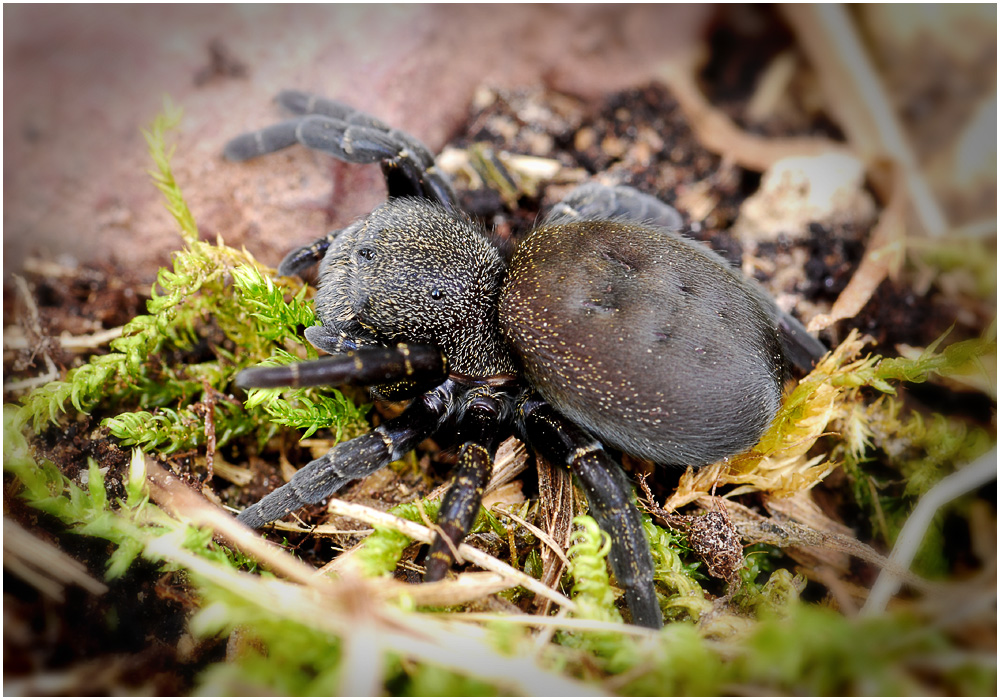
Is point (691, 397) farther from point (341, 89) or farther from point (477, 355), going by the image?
point (341, 89)

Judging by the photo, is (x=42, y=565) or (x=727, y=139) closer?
(x=42, y=565)

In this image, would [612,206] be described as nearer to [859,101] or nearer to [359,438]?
[359,438]

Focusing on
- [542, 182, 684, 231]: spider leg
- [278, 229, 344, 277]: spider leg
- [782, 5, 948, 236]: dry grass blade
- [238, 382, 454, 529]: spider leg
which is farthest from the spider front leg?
[782, 5, 948, 236]: dry grass blade

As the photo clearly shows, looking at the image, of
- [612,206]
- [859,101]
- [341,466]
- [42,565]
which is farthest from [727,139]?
[42,565]

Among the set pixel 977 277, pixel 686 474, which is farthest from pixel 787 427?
pixel 977 277

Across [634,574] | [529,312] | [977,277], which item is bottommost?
[634,574]

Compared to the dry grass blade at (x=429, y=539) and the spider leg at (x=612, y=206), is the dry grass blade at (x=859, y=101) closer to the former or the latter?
the spider leg at (x=612, y=206)
